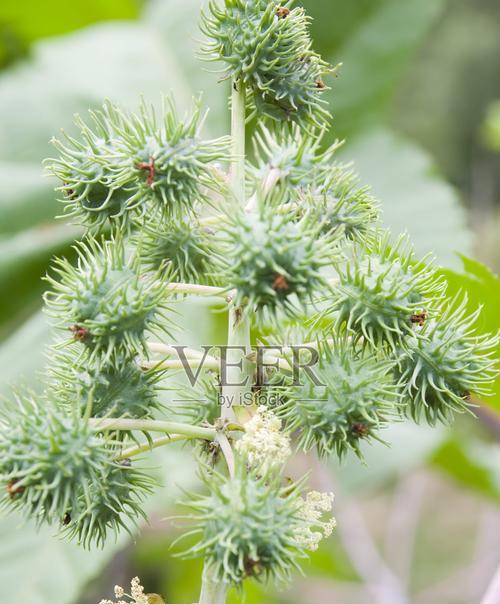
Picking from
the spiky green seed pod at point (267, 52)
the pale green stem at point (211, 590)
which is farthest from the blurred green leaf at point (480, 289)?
the pale green stem at point (211, 590)

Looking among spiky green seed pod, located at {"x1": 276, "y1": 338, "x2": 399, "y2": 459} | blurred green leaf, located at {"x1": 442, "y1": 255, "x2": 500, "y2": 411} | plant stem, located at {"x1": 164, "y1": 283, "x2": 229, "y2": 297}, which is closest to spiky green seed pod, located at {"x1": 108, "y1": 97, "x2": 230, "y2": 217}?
plant stem, located at {"x1": 164, "y1": 283, "x2": 229, "y2": 297}

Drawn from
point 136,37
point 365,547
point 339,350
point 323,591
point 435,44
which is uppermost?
point 435,44

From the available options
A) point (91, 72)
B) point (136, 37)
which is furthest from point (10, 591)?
point (136, 37)

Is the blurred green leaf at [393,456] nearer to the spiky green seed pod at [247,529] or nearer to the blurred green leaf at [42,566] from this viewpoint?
the blurred green leaf at [42,566]

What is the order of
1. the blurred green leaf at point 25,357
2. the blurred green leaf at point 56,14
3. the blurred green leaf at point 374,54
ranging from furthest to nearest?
1. the blurred green leaf at point 56,14
2. the blurred green leaf at point 374,54
3. the blurred green leaf at point 25,357

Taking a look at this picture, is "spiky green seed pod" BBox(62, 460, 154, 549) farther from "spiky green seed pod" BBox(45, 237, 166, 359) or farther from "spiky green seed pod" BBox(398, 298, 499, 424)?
"spiky green seed pod" BBox(398, 298, 499, 424)

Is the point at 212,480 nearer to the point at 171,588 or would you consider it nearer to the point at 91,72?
the point at 91,72
